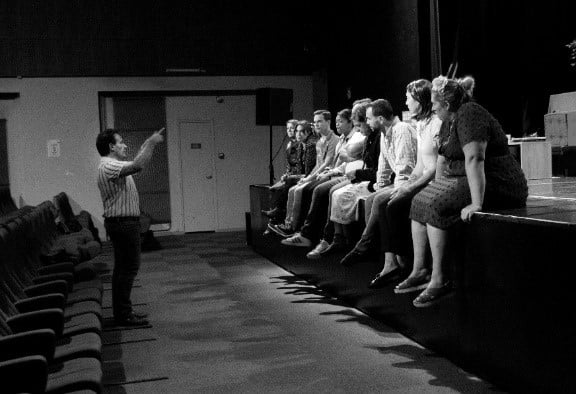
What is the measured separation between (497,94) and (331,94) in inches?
101

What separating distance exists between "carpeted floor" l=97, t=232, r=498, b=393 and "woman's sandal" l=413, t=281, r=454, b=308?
13.5 inches

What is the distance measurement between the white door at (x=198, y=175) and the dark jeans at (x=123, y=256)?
255 inches

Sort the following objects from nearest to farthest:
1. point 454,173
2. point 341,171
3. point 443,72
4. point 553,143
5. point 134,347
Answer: point 454,173
point 134,347
point 341,171
point 443,72
point 553,143

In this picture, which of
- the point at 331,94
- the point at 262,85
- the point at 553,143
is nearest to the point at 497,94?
the point at 553,143

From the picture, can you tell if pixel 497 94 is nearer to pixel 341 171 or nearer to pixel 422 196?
pixel 341 171

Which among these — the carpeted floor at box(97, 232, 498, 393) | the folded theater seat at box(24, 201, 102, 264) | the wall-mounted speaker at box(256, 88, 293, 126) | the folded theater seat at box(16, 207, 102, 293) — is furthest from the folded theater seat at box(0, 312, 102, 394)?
the wall-mounted speaker at box(256, 88, 293, 126)

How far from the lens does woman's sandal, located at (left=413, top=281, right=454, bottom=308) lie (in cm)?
418

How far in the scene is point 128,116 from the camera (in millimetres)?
11656

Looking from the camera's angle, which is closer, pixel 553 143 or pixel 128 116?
pixel 553 143

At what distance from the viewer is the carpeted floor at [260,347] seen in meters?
3.98

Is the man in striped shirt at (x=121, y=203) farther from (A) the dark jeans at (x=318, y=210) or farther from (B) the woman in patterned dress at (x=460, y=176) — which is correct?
(B) the woman in patterned dress at (x=460, y=176)

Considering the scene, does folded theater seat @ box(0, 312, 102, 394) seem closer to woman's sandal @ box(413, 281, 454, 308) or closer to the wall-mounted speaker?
woman's sandal @ box(413, 281, 454, 308)

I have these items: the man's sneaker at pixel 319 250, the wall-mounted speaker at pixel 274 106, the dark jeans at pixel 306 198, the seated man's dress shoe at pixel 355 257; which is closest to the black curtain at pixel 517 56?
the wall-mounted speaker at pixel 274 106

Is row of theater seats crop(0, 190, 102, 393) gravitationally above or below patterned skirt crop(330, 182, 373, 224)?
below
